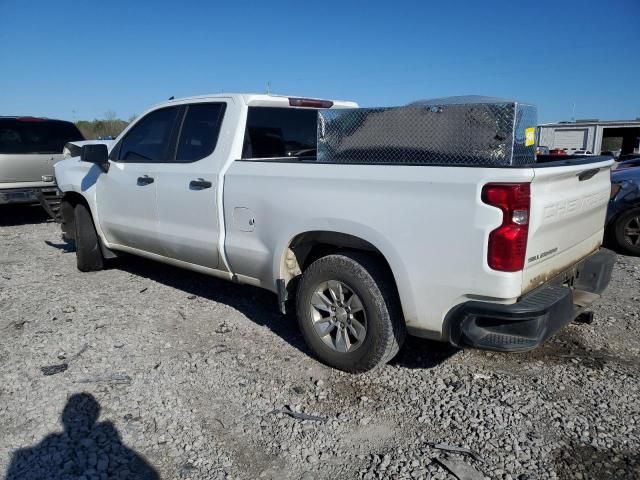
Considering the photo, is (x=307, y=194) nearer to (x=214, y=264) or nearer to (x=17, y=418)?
(x=214, y=264)

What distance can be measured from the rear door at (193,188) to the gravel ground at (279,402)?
671 mm

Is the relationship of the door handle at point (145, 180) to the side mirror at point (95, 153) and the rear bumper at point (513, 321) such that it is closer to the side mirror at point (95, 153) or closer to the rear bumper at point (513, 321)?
the side mirror at point (95, 153)

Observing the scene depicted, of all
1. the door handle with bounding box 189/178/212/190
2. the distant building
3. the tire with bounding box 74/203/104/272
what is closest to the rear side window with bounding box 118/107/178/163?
the door handle with bounding box 189/178/212/190

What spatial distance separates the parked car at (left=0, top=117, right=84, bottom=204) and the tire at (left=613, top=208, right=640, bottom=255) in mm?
8573

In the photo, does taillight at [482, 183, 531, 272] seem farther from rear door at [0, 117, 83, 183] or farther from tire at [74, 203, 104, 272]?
rear door at [0, 117, 83, 183]

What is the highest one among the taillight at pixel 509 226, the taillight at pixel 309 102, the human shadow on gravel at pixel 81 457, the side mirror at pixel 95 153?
the taillight at pixel 309 102

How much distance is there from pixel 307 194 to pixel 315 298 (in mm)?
727

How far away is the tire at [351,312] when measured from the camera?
3.26 meters

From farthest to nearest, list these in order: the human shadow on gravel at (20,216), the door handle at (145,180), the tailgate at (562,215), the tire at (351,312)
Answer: the human shadow on gravel at (20,216) < the door handle at (145,180) < the tire at (351,312) < the tailgate at (562,215)

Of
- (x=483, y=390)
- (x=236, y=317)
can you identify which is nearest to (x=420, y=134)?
(x=483, y=390)

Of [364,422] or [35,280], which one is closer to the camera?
[364,422]

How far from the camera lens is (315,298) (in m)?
3.61

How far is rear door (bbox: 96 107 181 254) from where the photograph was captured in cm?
477

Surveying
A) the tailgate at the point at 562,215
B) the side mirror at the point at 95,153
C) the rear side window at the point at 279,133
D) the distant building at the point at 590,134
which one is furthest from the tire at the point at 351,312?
the distant building at the point at 590,134
